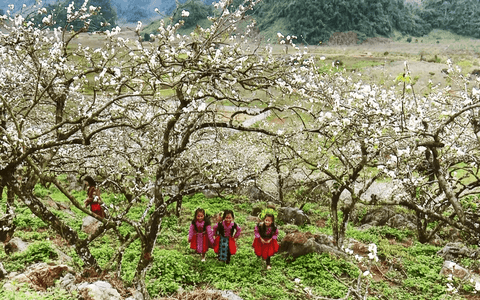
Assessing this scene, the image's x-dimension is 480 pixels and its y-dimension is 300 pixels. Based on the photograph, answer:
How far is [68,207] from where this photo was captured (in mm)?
16000

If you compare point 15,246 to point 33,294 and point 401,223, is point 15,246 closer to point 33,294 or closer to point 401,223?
point 33,294

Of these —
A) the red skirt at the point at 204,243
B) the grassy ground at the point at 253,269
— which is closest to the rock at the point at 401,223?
the grassy ground at the point at 253,269

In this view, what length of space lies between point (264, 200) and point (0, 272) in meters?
14.8

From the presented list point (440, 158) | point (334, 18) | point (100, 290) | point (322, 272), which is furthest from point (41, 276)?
point (334, 18)

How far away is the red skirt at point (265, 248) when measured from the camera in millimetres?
9922

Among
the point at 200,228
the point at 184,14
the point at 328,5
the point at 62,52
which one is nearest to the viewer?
the point at 184,14

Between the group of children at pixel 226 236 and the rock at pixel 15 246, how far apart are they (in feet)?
15.0

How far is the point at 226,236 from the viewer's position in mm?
9984

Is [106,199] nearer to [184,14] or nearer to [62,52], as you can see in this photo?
[62,52]

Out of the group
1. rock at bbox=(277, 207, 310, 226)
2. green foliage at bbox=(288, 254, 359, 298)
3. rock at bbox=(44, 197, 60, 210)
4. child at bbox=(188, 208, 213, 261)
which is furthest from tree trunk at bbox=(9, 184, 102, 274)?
rock at bbox=(277, 207, 310, 226)

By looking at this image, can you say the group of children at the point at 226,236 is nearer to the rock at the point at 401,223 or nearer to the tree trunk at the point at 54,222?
the tree trunk at the point at 54,222

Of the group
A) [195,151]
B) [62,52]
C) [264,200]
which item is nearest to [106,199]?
[195,151]

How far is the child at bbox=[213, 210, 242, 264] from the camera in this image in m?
9.98

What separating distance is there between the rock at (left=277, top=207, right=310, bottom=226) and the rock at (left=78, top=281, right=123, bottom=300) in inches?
392
